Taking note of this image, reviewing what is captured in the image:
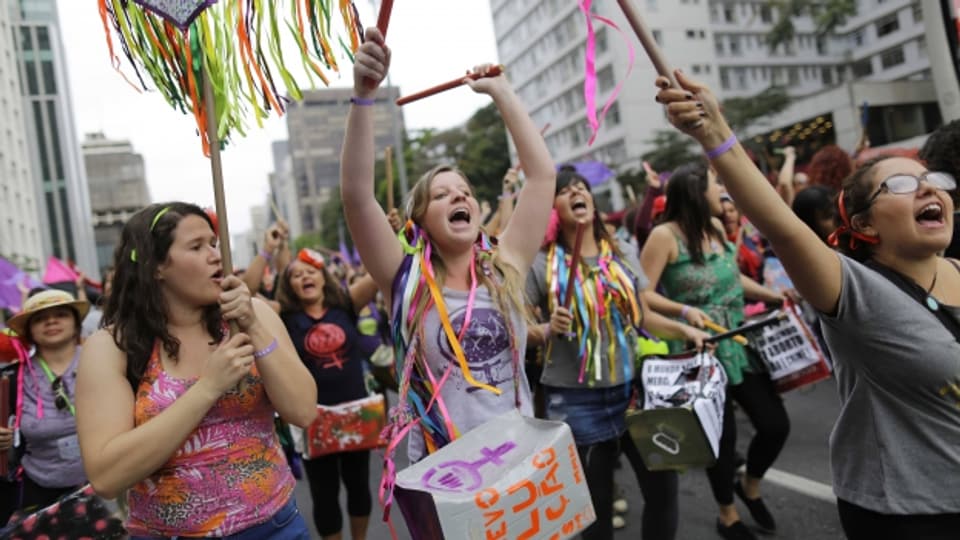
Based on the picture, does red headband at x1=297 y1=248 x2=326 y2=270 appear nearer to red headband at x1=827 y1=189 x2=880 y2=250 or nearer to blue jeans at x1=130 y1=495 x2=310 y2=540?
blue jeans at x1=130 y1=495 x2=310 y2=540

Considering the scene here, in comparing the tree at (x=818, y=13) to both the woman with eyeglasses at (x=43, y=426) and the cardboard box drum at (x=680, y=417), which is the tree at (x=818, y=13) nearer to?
the cardboard box drum at (x=680, y=417)

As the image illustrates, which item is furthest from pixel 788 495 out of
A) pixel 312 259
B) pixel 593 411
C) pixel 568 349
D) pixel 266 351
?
pixel 266 351

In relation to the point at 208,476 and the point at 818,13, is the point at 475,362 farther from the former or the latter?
the point at 818,13

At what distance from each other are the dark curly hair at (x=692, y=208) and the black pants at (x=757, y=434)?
0.72 meters

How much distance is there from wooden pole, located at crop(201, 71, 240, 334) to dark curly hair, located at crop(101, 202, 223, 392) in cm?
31

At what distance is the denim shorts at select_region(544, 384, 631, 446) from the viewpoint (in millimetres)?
3301

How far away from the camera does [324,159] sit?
133 meters

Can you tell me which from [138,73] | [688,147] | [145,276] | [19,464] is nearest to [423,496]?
[145,276]

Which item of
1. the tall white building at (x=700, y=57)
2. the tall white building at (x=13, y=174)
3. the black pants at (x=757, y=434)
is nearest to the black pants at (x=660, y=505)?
the black pants at (x=757, y=434)

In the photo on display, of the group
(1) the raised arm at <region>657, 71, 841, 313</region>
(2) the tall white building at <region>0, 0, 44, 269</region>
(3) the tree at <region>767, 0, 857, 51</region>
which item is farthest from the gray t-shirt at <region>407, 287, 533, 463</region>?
(3) the tree at <region>767, 0, 857, 51</region>

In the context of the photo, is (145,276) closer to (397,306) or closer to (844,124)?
(397,306)

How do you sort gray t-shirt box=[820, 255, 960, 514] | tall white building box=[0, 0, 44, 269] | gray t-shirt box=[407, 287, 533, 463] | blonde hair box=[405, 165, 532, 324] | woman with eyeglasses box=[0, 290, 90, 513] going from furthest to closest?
tall white building box=[0, 0, 44, 269], woman with eyeglasses box=[0, 290, 90, 513], blonde hair box=[405, 165, 532, 324], gray t-shirt box=[407, 287, 533, 463], gray t-shirt box=[820, 255, 960, 514]

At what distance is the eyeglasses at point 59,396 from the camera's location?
11.9 ft

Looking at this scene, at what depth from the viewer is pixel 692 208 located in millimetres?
3982
